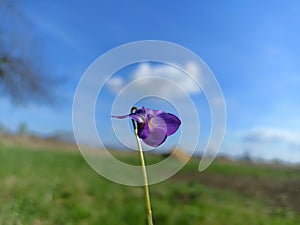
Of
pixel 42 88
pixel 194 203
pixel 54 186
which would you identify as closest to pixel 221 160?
pixel 194 203

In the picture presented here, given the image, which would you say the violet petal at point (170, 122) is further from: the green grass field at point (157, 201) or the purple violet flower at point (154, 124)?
the green grass field at point (157, 201)

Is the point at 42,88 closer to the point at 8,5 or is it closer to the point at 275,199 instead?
the point at 8,5

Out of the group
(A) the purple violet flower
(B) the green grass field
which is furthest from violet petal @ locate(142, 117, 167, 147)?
(B) the green grass field

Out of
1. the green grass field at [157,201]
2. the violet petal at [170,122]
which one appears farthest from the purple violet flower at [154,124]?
the green grass field at [157,201]

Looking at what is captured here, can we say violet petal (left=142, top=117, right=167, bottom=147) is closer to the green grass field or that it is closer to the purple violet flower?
the purple violet flower

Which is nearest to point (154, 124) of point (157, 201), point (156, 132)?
point (156, 132)

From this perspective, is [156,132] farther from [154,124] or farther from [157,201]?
[157,201]
